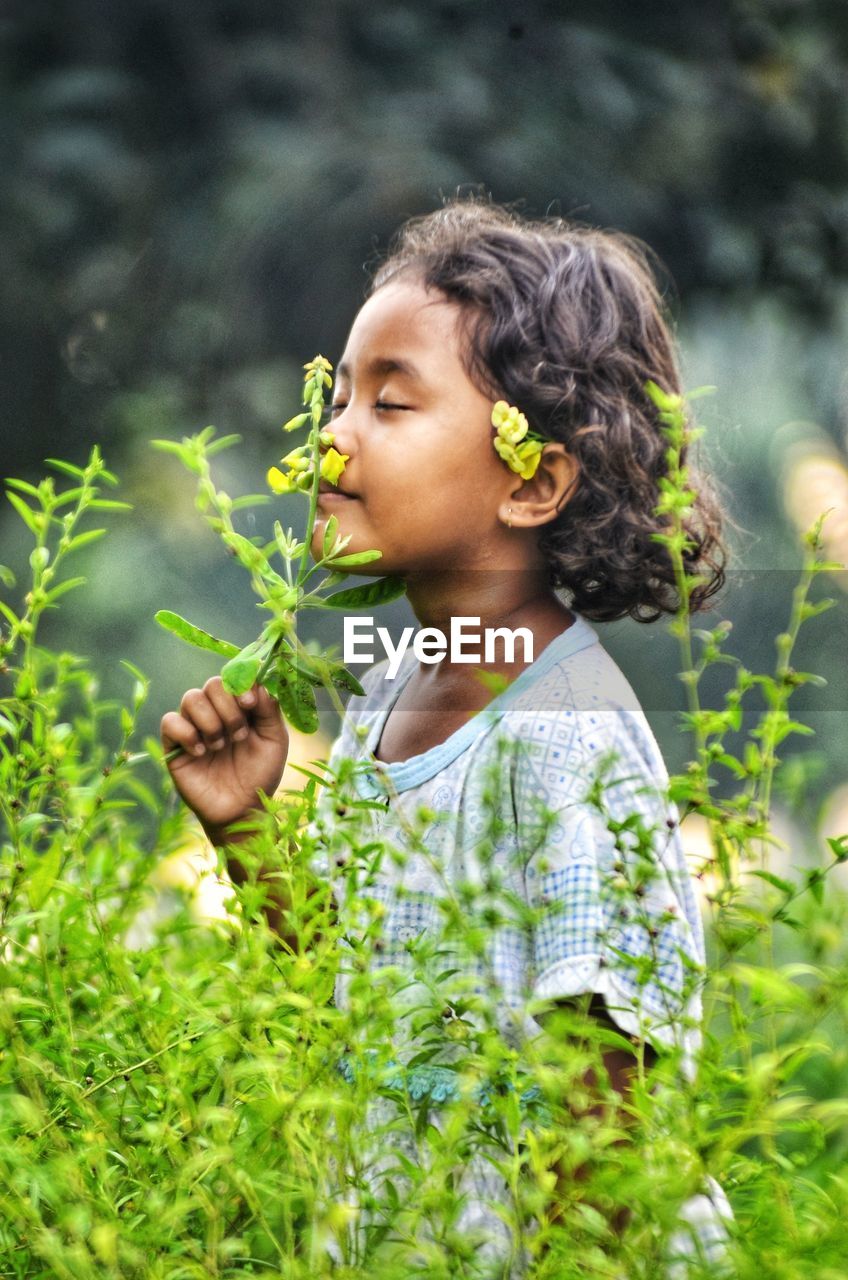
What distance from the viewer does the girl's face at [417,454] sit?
1340 millimetres

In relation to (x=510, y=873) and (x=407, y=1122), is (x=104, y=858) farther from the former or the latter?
(x=407, y=1122)

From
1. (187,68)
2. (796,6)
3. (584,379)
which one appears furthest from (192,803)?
(796,6)

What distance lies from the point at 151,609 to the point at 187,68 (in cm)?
61

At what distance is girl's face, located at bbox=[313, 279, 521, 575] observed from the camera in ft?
4.40

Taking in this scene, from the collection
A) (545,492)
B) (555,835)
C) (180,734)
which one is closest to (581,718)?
(555,835)

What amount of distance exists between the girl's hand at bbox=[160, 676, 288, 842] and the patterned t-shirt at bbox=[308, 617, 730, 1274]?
0.09 metres

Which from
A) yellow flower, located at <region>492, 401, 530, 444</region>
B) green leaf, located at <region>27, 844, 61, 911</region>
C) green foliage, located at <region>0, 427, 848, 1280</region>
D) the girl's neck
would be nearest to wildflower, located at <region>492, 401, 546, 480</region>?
yellow flower, located at <region>492, 401, 530, 444</region>

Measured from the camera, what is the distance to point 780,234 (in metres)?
1.61

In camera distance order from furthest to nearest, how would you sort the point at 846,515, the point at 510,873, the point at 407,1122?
1. the point at 846,515
2. the point at 510,873
3. the point at 407,1122

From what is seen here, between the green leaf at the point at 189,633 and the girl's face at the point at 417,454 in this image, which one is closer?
the green leaf at the point at 189,633

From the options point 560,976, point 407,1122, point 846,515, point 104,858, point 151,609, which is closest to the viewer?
point 407,1122

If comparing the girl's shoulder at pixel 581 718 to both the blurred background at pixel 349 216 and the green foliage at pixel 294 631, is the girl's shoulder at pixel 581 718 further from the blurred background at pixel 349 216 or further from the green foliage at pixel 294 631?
the blurred background at pixel 349 216

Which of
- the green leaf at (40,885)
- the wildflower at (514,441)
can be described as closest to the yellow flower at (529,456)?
the wildflower at (514,441)

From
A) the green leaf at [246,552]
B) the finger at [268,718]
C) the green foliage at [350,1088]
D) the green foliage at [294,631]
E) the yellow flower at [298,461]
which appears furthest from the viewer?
the finger at [268,718]
